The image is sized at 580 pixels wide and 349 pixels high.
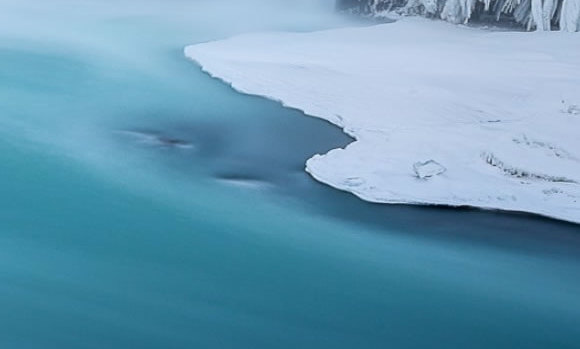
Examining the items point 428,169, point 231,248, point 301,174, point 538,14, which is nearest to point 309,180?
point 301,174

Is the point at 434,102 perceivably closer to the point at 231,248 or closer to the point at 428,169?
the point at 428,169

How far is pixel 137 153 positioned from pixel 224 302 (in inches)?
103

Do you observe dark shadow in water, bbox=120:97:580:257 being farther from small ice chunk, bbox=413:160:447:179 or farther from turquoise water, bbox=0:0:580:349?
small ice chunk, bbox=413:160:447:179

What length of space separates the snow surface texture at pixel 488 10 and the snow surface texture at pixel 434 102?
20 cm

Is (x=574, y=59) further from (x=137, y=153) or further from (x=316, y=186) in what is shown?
(x=137, y=153)

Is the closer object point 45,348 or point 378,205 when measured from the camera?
point 45,348

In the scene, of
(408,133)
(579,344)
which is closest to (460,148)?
(408,133)

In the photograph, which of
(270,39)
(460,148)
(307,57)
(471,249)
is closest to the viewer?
(471,249)

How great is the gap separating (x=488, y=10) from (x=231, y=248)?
714 cm

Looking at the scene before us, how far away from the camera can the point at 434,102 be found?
29.0 feet

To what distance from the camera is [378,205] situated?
694 centimetres

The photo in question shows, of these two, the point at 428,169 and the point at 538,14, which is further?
the point at 538,14

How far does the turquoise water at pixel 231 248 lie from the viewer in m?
5.35

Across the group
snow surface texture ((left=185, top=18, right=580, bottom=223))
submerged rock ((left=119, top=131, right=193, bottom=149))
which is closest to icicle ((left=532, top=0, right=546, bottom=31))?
snow surface texture ((left=185, top=18, right=580, bottom=223))
